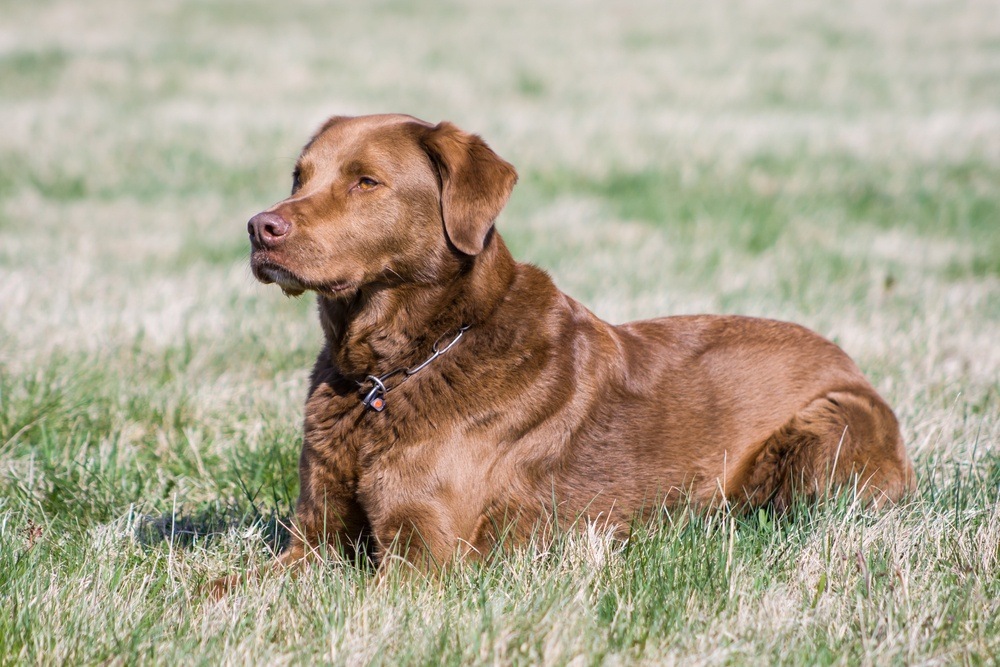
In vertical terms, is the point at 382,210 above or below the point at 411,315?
above

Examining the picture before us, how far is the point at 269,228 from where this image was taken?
309 cm

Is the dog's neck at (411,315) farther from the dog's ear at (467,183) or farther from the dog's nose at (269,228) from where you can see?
the dog's nose at (269,228)

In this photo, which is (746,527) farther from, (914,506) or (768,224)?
(768,224)

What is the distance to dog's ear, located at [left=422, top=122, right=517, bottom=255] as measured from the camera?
10.6ft

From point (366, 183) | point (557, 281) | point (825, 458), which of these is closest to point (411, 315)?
point (366, 183)

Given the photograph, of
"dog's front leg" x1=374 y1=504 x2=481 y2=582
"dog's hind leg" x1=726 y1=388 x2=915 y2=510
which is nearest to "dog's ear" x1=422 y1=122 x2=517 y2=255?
"dog's front leg" x1=374 y1=504 x2=481 y2=582

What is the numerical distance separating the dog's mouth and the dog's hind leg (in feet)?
4.77

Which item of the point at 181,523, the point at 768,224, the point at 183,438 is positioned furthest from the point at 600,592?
the point at 768,224

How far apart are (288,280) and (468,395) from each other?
634 millimetres

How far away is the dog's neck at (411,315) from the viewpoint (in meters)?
3.31

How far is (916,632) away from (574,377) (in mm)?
1242

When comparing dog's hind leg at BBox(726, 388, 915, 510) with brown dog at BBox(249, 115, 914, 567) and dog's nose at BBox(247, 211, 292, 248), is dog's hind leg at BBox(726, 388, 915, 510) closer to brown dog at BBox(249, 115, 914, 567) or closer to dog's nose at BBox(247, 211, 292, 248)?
brown dog at BBox(249, 115, 914, 567)

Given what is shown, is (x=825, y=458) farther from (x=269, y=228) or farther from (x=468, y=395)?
(x=269, y=228)

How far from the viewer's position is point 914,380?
5035 millimetres
